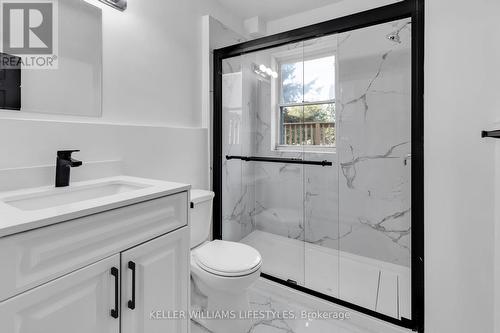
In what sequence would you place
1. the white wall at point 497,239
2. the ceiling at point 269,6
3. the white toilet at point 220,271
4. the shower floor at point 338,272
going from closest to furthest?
1. the white wall at point 497,239
2. the white toilet at point 220,271
3. the shower floor at point 338,272
4. the ceiling at point 269,6

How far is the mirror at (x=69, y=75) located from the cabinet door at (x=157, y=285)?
820 millimetres

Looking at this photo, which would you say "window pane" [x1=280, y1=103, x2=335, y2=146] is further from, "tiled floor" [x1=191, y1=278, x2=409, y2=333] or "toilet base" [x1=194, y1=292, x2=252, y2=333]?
"toilet base" [x1=194, y1=292, x2=252, y2=333]

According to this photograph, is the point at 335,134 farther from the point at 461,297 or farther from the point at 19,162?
the point at 19,162

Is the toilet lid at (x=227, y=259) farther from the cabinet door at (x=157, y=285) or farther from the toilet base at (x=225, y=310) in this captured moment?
the cabinet door at (x=157, y=285)

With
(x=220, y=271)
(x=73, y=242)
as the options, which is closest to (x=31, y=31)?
(x=73, y=242)

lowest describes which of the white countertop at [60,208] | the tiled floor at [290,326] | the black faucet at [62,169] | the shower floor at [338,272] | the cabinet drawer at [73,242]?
the tiled floor at [290,326]

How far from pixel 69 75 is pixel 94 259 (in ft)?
3.18

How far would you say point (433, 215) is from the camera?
4.51ft

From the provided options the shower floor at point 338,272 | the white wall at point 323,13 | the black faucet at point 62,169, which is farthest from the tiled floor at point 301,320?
the white wall at point 323,13

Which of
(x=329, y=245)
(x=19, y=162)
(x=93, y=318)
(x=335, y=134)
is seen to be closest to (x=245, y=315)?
(x=93, y=318)

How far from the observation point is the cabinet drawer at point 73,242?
0.65 m

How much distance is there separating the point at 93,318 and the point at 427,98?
1716 mm

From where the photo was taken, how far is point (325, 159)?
7.51 feet

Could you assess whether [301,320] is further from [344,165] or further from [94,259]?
[94,259]
